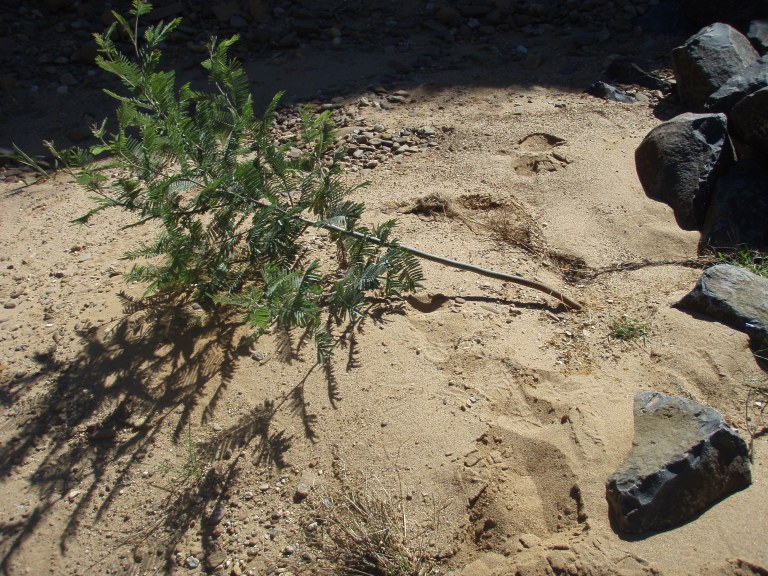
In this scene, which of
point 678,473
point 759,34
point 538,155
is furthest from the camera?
point 759,34

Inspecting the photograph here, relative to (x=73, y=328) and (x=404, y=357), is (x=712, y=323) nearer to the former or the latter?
(x=404, y=357)

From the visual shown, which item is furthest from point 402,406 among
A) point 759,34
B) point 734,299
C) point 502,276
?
point 759,34

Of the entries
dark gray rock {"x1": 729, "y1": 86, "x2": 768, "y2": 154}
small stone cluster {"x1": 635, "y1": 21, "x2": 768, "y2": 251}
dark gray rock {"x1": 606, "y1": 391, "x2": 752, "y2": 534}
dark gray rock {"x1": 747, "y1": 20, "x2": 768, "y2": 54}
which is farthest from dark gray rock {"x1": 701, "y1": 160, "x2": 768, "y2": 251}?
dark gray rock {"x1": 747, "y1": 20, "x2": 768, "y2": 54}

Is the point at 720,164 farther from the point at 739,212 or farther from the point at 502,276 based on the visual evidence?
the point at 502,276

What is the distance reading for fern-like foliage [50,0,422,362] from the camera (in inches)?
106

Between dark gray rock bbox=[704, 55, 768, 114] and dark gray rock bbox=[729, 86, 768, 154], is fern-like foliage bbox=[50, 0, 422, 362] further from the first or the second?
dark gray rock bbox=[704, 55, 768, 114]

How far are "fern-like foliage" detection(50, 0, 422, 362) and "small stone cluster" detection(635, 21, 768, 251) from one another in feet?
5.29

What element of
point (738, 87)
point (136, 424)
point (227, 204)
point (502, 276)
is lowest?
point (136, 424)

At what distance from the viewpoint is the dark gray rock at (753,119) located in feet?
12.0

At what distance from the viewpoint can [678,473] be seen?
7.73 ft

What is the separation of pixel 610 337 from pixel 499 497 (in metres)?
0.92

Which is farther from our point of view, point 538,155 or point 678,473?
point 538,155

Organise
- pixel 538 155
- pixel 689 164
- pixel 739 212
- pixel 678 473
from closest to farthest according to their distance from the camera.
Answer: pixel 678 473 → pixel 739 212 → pixel 689 164 → pixel 538 155

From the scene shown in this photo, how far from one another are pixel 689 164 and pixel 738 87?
22.8 inches
